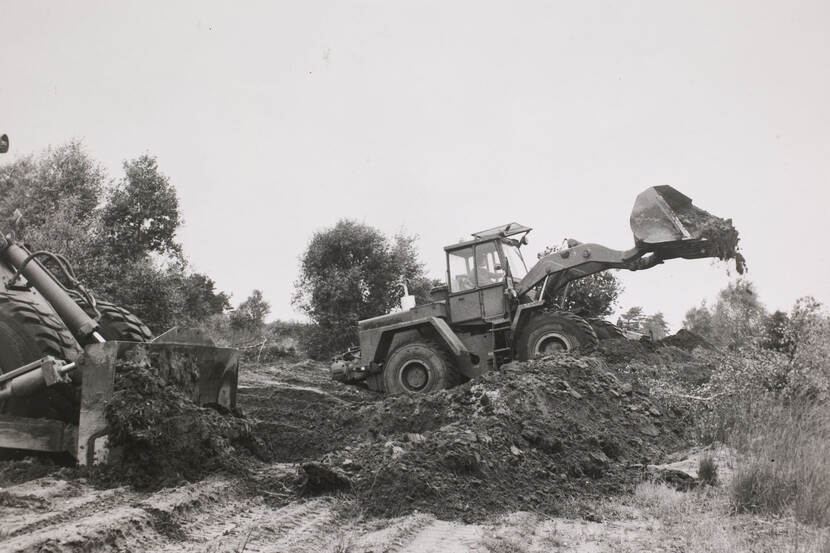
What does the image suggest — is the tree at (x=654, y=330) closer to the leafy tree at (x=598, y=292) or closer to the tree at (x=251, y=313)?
the leafy tree at (x=598, y=292)

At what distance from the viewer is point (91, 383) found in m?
4.94

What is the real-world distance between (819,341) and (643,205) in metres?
4.90

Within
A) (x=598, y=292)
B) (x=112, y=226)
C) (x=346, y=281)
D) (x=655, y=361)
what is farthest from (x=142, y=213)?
(x=655, y=361)

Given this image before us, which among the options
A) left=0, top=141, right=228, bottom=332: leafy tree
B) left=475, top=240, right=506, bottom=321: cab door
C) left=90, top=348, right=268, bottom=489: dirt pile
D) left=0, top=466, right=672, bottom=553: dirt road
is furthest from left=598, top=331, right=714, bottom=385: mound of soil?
left=0, top=141, right=228, bottom=332: leafy tree

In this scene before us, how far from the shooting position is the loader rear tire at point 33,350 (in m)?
5.20

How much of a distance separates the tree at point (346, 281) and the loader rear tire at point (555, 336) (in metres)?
19.6

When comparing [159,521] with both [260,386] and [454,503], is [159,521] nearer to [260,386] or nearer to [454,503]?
[454,503]

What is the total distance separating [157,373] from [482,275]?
291 inches

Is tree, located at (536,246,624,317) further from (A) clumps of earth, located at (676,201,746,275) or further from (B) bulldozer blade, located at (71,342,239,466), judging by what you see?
(B) bulldozer blade, located at (71,342,239,466)

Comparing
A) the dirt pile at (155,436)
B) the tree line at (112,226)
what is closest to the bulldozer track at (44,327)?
the dirt pile at (155,436)

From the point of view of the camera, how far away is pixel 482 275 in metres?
12.0

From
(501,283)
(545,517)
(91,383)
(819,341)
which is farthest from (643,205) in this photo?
(91,383)

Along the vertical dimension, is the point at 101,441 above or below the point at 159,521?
above

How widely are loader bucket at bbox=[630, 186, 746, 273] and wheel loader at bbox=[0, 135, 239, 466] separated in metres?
7.23
